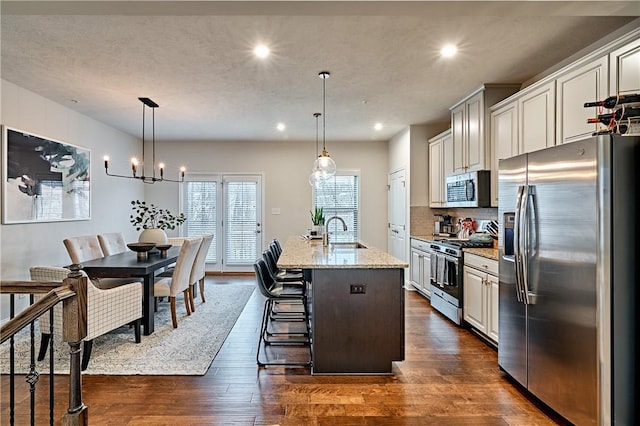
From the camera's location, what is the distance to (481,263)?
3.63 metres

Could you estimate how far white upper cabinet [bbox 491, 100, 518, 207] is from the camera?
3703 mm

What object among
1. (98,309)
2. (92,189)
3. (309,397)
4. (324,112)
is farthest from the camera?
(92,189)

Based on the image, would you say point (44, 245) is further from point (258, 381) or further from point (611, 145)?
point (611, 145)

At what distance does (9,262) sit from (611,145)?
17.6 feet

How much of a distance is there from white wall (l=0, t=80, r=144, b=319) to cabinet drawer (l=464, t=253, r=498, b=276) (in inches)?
191

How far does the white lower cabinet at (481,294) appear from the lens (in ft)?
11.1

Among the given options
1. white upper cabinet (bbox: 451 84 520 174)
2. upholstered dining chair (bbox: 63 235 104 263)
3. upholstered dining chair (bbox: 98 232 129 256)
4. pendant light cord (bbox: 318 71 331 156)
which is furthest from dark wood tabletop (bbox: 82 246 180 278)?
white upper cabinet (bbox: 451 84 520 174)

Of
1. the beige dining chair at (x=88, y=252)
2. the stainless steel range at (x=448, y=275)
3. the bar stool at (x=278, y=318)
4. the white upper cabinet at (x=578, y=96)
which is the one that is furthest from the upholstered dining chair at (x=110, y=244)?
the white upper cabinet at (x=578, y=96)

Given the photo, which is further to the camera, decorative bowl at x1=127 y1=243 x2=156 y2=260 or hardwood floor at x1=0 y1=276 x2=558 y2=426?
decorative bowl at x1=127 y1=243 x2=156 y2=260

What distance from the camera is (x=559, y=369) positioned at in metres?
2.27

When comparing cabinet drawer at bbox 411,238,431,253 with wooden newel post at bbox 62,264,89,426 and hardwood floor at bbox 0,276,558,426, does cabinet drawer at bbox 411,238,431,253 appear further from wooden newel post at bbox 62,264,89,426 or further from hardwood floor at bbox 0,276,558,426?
wooden newel post at bbox 62,264,89,426

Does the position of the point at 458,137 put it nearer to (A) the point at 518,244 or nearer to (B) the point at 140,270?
(A) the point at 518,244

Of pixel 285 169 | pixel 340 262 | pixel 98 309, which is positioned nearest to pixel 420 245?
pixel 340 262

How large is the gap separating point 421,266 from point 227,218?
3944mm
